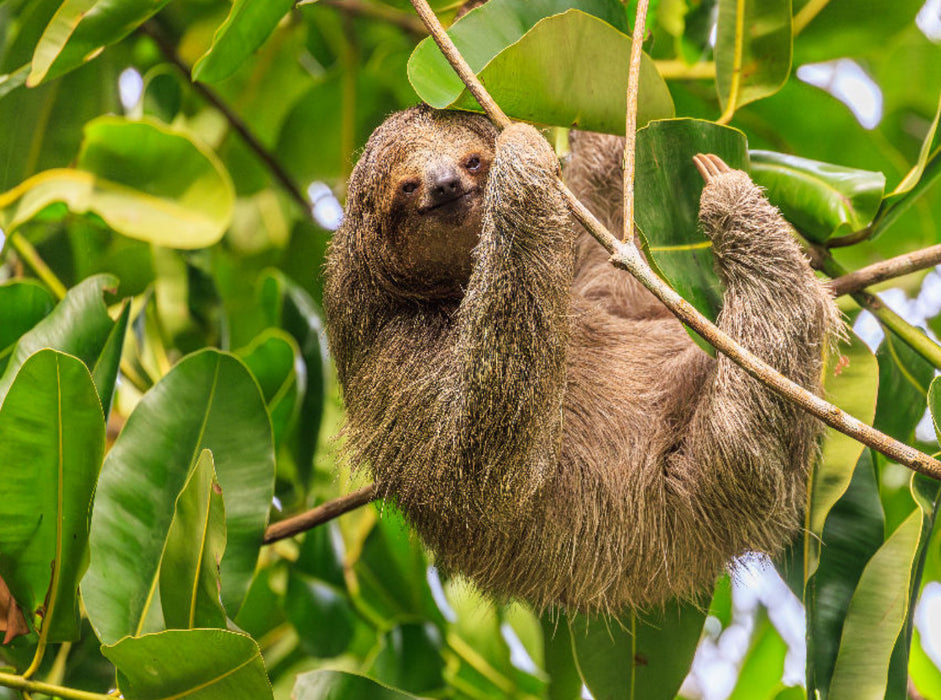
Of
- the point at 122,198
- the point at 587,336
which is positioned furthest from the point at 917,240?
the point at 122,198

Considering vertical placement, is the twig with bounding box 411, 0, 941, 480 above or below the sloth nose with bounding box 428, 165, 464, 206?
below

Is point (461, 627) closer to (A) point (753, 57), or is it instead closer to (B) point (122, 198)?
(B) point (122, 198)

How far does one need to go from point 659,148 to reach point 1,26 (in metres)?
2.51

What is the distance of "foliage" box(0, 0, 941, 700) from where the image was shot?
9.48 feet

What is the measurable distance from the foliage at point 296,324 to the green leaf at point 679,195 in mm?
13

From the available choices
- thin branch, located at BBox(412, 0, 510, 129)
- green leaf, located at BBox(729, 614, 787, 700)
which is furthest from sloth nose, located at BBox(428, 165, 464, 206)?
green leaf, located at BBox(729, 614, 787, 700)

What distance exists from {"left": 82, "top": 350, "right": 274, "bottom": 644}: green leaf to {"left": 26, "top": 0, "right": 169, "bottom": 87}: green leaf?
1.07 m

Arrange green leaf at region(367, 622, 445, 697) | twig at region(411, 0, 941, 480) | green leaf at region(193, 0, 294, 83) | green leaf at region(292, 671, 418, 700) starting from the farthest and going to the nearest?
1. green leaf at region(367, 622, 445, 697)
2. green leaf at region(193, 0, 294, 83)
3. green leaf at region(292, 671, 418, 700)
4. twig at region(411, 0, 941, 480)

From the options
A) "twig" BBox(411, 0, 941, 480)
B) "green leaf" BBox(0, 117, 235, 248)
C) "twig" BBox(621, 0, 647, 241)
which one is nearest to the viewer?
"twig" BBox(411, 0, 941, 480)

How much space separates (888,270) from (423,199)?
1.52 metres

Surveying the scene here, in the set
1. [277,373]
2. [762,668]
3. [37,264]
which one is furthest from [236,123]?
[762,668]

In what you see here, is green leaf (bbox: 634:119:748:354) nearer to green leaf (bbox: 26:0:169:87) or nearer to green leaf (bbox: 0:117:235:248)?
green leaf (bbox: 0:117:235:248)

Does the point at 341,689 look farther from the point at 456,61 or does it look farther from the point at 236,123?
the point at 236,123

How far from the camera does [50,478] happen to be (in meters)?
2.89
